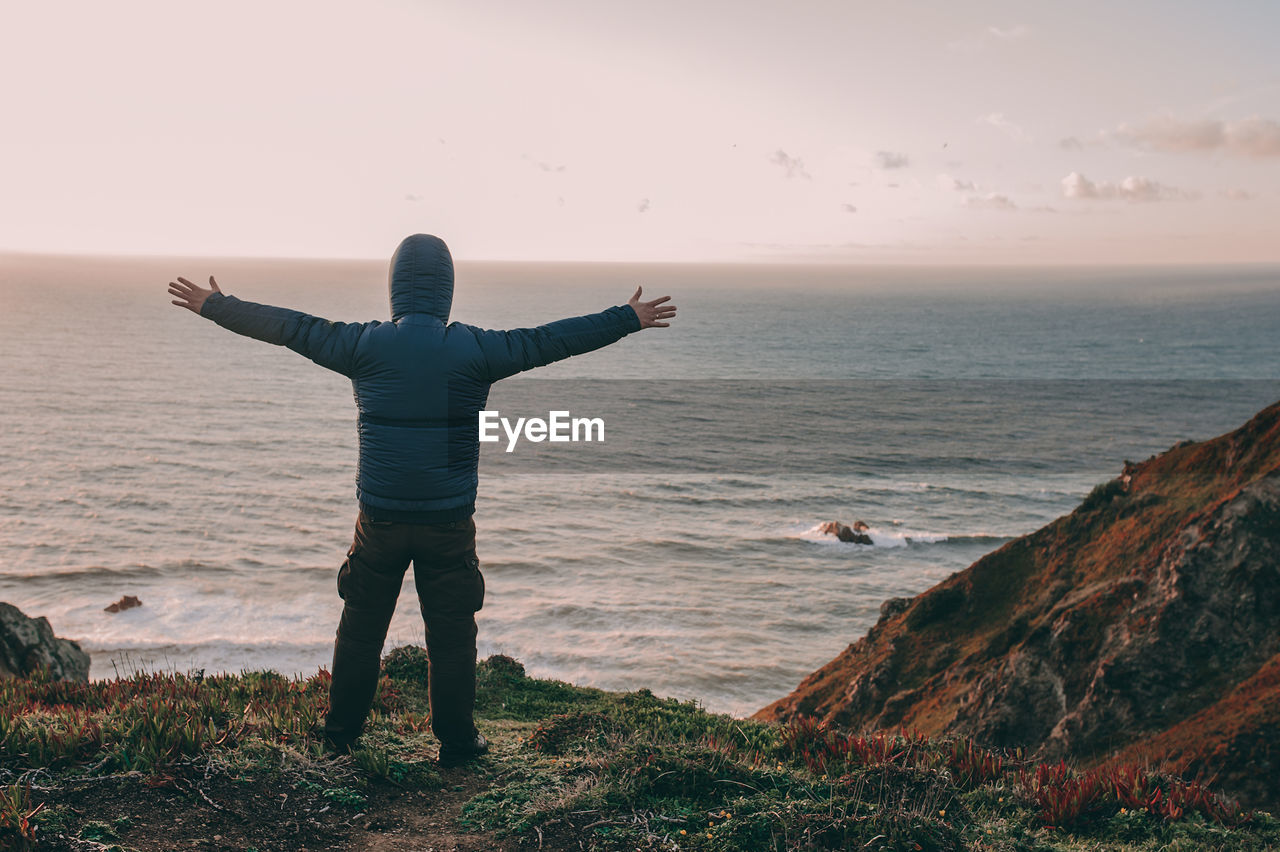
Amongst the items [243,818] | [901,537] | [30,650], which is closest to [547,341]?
[243,818]

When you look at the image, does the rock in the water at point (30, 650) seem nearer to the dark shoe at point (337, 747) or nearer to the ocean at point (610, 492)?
the dark shoe at point (337, 747)

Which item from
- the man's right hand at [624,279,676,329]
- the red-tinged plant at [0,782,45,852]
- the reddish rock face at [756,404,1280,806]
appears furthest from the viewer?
the reddish rock face at [756,404,1280,806]

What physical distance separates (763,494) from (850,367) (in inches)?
2133

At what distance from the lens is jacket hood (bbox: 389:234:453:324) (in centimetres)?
525

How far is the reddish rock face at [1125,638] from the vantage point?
8656mm

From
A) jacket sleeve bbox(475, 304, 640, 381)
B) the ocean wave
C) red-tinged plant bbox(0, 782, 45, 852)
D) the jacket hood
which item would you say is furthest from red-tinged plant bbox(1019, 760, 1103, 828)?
the ocean wave

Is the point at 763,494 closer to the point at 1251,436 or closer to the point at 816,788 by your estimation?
the point at 1251,436

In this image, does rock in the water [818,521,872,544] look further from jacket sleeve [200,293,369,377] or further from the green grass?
jacket sleeve [200,293,369,377]

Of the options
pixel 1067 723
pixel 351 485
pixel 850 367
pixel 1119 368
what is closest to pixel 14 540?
pixel 351 485

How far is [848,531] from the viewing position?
3794 centimetres

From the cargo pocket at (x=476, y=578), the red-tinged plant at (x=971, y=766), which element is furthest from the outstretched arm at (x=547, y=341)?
the red-tinged plant at (x=971, y=766)

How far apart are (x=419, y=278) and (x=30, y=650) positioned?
9996mm

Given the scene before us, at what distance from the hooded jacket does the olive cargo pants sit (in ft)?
0.48

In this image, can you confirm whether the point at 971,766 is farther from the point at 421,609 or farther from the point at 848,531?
the point at 848,531
